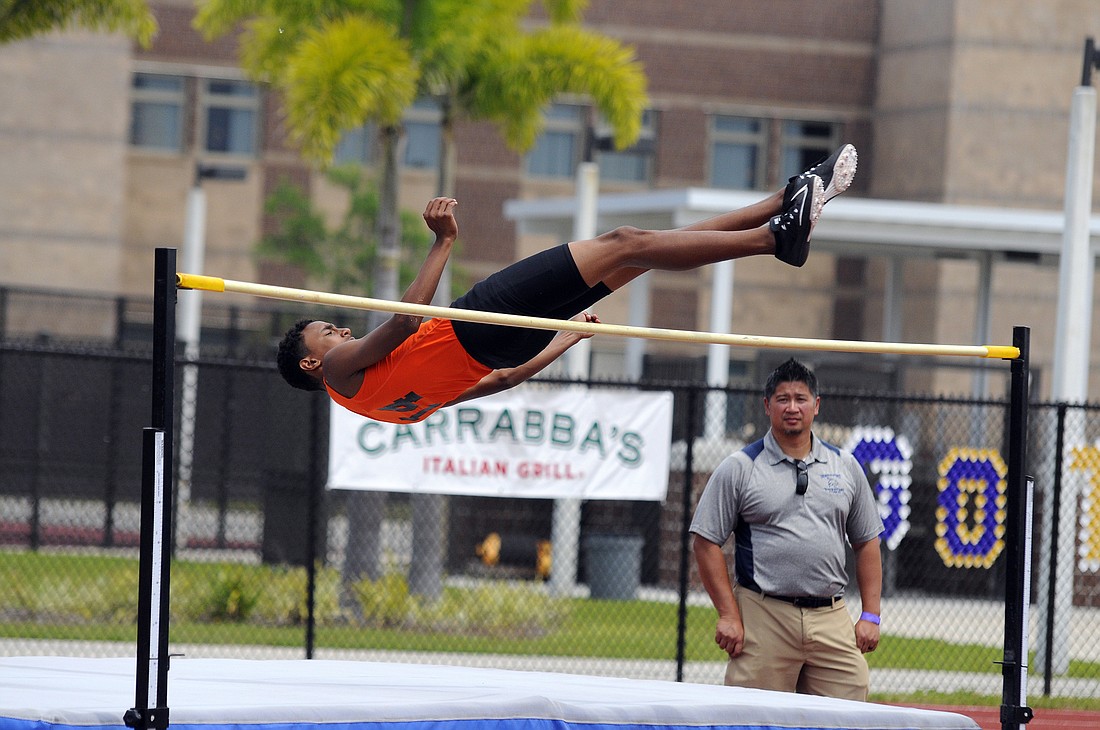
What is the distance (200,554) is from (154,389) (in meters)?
11.3

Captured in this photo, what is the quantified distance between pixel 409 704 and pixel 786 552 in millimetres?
1930

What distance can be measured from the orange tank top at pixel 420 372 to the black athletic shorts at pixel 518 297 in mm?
73

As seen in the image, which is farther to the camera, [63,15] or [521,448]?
[63,15]

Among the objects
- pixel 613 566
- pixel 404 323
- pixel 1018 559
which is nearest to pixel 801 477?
pixel 1018 559

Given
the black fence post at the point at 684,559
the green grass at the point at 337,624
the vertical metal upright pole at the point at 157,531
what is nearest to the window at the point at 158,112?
the green grass at the point at 337,624

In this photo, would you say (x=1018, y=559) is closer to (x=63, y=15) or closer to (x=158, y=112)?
(x=63, y=15)

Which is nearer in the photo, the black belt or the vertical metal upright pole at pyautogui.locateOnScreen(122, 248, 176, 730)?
the vertical metal upright pole at pyautogui.locateOnScreen(122, 248, 176, 730)

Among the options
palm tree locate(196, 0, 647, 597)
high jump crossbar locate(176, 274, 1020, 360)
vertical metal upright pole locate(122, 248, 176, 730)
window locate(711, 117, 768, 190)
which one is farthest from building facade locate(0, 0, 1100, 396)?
vertical metal upright pole locate(122, 248, 176, 730)

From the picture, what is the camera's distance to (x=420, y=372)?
20.6 feet

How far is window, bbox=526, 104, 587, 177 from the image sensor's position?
30.3 m

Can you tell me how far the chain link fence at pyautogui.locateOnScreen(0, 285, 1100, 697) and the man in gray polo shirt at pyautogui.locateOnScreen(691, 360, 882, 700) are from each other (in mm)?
3153

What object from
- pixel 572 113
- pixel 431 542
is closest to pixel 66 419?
pixel 431 542

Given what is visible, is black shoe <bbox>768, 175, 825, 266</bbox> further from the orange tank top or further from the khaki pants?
the khaki pants

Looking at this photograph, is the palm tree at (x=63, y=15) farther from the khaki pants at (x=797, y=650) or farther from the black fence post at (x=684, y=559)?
the khaki pants at (x=797, y=650)
